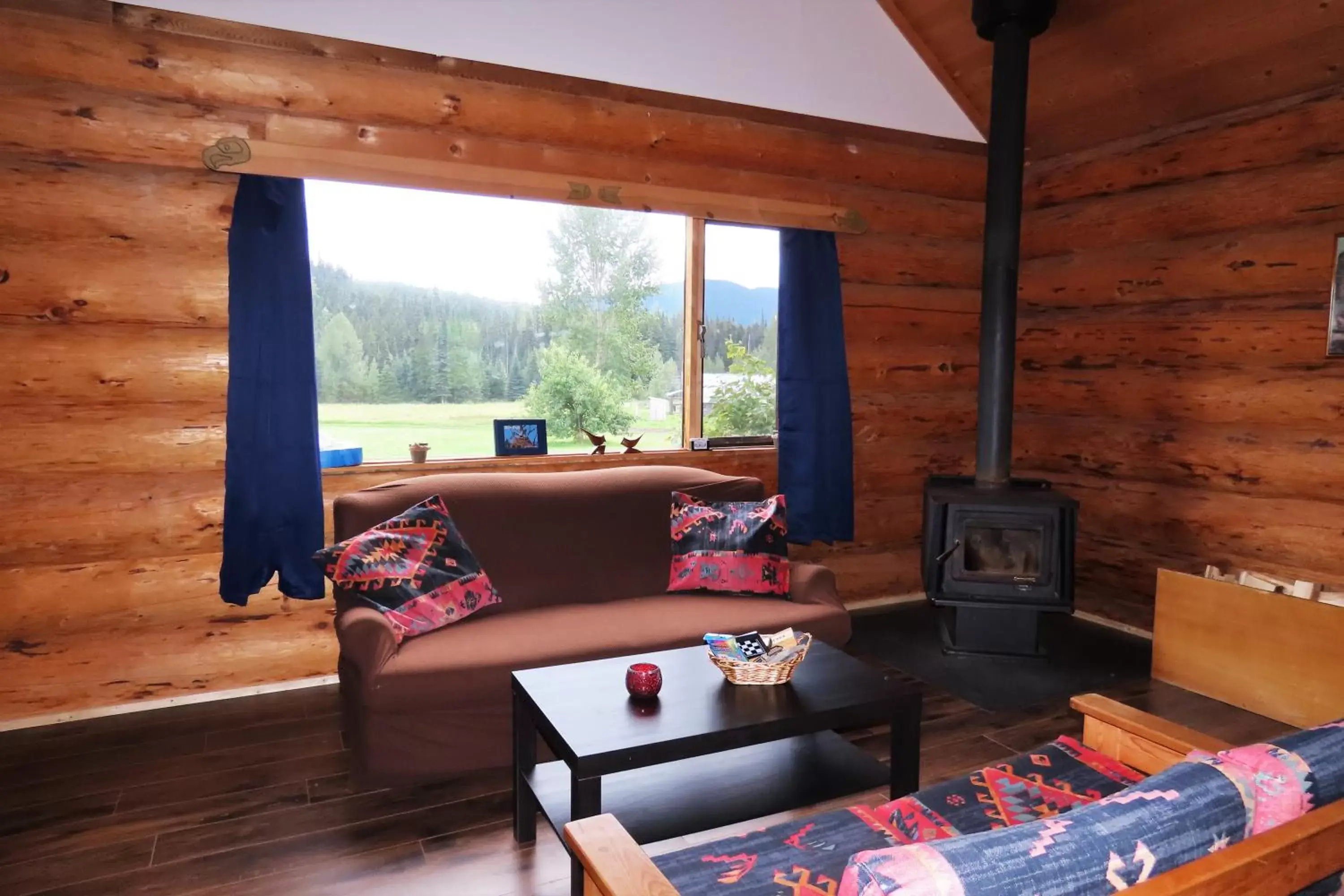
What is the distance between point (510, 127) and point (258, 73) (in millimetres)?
976

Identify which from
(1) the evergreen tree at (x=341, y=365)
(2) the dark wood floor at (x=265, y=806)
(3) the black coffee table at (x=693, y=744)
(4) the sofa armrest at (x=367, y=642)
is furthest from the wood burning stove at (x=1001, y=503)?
(1) the evergreen tree at (x=341, y=365)

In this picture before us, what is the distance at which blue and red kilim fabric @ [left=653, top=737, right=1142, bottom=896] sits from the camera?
1.49 metres

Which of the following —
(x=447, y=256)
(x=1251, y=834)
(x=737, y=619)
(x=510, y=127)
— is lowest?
(x=737, y=619)

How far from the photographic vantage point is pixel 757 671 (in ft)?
7.41

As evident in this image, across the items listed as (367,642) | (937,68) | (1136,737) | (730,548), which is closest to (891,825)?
(1136,737)

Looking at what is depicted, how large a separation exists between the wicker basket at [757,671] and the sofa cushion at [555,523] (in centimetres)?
109

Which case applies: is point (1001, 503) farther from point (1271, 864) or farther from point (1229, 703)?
point (1271, 864)

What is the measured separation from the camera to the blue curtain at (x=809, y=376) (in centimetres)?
420

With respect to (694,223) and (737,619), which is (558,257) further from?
(737,619)

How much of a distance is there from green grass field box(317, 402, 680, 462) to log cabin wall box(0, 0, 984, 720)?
0.68 feet

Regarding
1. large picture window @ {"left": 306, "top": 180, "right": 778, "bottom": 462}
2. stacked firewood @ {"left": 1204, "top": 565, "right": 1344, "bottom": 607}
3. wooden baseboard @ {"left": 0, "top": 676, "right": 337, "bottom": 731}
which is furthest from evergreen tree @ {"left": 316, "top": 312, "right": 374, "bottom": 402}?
stacked firewood @ {"left": 1204, "top": 565, "right": 1344, "bottom": 607}

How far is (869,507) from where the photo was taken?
4602 millimetres

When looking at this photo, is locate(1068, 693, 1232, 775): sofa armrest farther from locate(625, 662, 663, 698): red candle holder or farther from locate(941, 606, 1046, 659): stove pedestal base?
locate(941, 606, 1046, 659): stove pedestal base

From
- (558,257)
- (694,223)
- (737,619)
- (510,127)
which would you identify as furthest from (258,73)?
(737,619)
